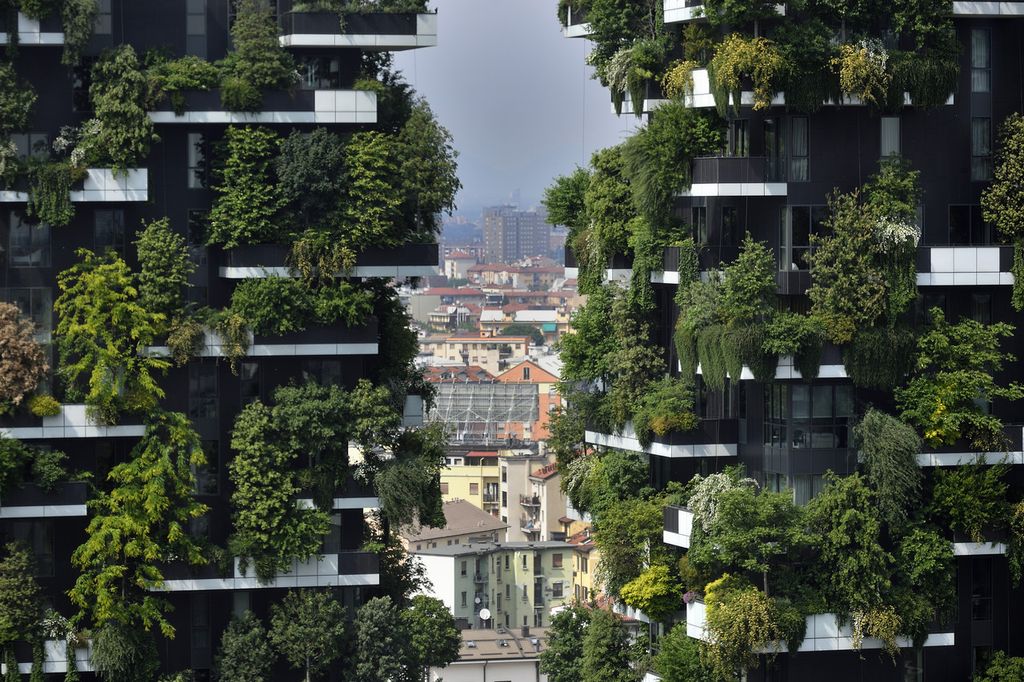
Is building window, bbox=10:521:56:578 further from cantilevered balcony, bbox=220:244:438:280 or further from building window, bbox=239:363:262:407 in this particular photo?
cantilevered balcony, bbox=220:244:438:280

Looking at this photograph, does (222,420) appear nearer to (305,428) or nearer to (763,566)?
(305,428)

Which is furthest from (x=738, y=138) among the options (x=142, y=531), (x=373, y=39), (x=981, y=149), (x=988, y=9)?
(x=142, y=531)

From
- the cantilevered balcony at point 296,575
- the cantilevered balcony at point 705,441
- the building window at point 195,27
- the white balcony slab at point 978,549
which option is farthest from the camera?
the building window at point 195,27

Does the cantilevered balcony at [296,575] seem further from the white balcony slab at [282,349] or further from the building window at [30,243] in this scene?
the building window at [30,243]

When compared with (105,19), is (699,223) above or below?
below

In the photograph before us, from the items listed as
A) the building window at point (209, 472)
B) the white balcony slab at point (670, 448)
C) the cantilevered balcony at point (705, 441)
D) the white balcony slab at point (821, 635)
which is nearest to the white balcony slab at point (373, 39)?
the building window at point (209, 472)

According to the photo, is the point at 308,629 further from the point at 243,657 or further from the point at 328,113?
the point at 328,113

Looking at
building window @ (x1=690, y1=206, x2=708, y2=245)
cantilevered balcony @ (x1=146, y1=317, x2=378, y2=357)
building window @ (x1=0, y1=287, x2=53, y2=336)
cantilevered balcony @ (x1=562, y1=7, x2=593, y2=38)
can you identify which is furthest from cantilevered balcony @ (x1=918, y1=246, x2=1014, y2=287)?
building window @ (x1=0, y1=287, x2=53, y2=336)
